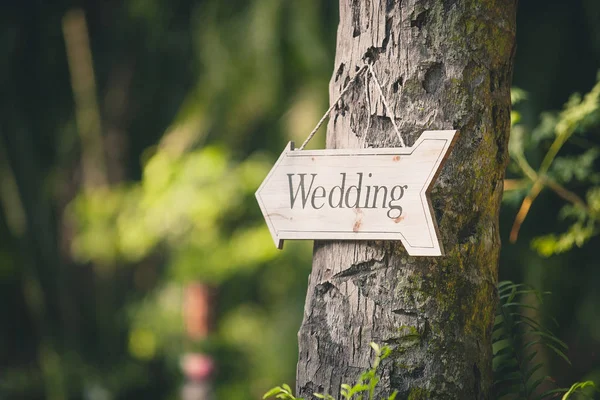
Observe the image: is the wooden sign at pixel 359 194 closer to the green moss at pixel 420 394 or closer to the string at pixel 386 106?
the string at pixel 386 106

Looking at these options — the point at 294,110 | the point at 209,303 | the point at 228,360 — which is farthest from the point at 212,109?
the point at 228,360

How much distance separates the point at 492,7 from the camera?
0.87 metres

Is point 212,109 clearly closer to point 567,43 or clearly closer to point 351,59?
point 567,43

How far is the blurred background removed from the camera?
2043mm

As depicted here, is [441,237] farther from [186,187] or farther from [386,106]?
[186,187]

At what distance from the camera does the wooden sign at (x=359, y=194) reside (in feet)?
2.64

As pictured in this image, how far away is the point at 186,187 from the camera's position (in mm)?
2645

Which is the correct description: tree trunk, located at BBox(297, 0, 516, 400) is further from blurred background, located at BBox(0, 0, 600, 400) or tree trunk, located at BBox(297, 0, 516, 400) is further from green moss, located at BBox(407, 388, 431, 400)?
blurred background, located at BBox(0, 0, 600, 400)

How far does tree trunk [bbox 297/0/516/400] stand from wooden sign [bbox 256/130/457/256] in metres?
0.04

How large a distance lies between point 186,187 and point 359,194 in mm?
1886

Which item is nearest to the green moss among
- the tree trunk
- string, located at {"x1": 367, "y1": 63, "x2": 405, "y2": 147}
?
the tree trunk

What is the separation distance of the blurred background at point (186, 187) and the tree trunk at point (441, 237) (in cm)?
43

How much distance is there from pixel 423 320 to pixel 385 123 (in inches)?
11.3

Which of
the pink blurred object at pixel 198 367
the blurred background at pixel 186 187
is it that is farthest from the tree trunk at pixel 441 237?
the pink blurred object at pixel 198 367
